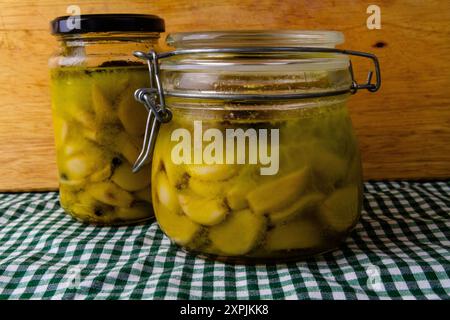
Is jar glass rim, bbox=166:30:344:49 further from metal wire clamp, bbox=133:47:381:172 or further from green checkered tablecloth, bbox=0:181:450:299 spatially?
green checkered tablecloth, bbox=0:181:450:299

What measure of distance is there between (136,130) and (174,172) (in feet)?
0.47

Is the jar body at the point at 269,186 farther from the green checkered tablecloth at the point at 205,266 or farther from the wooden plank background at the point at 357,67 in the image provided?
the wooden plank background at the point at 357,67

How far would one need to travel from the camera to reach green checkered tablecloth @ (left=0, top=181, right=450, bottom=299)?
21.2 inches

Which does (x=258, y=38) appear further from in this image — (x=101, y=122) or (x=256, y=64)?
(x=101, y=122)

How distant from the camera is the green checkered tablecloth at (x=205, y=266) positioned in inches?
21.2

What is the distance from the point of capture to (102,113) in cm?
70

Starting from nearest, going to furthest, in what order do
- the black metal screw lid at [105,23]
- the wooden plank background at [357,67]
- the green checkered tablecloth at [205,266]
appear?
the green checkered tablecloth at [205,266], the black metal screw lid at [105,23], the wooden plank background at [357,67]

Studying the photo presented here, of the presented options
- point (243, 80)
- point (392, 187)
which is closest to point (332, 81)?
point (243, 80)

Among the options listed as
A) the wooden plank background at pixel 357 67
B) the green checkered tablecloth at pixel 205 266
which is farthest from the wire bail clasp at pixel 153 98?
the wooden plank background at pixel 357 67

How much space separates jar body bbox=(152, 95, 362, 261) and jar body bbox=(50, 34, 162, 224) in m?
0.13

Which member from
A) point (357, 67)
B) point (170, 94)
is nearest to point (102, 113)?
point (170, 94)

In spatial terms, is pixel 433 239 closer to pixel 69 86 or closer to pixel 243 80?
pixel 243 80

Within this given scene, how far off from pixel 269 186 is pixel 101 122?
0.26m

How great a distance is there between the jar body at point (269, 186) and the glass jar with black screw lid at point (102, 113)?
13 centimetres
